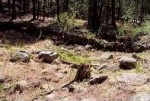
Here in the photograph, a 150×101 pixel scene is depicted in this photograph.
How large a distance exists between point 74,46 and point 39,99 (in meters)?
12.5

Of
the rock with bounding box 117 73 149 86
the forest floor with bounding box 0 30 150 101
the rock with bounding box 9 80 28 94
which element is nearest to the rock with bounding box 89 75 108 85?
the forest floor with bounding box 0 30 150 101

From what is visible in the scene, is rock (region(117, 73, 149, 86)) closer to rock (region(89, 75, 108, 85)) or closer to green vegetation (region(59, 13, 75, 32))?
rock (region(89, 75, 108, 85))

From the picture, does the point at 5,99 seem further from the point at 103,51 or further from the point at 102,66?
the point at 103,51

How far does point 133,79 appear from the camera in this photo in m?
13.4

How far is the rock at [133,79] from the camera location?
13.1 m

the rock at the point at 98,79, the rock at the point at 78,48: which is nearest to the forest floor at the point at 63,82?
the rock at the point at 98,79

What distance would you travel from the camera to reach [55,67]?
57.8ft

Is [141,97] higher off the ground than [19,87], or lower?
higher

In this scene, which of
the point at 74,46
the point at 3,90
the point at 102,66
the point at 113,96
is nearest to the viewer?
the point at 113,96

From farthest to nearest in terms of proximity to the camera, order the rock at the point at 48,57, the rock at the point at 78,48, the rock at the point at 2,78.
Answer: the rock at the point at 78,48
the rock at the point at 48,57
the rock at the point at 2,78

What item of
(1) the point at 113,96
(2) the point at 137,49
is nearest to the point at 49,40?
(2) the point at 137,49

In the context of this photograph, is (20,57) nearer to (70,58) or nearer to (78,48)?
(70,58)

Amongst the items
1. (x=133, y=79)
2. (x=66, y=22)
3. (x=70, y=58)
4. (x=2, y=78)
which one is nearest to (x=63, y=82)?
(x=2, y=78)

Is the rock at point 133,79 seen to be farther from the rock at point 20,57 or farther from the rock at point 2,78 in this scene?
the rock at point 20,57
